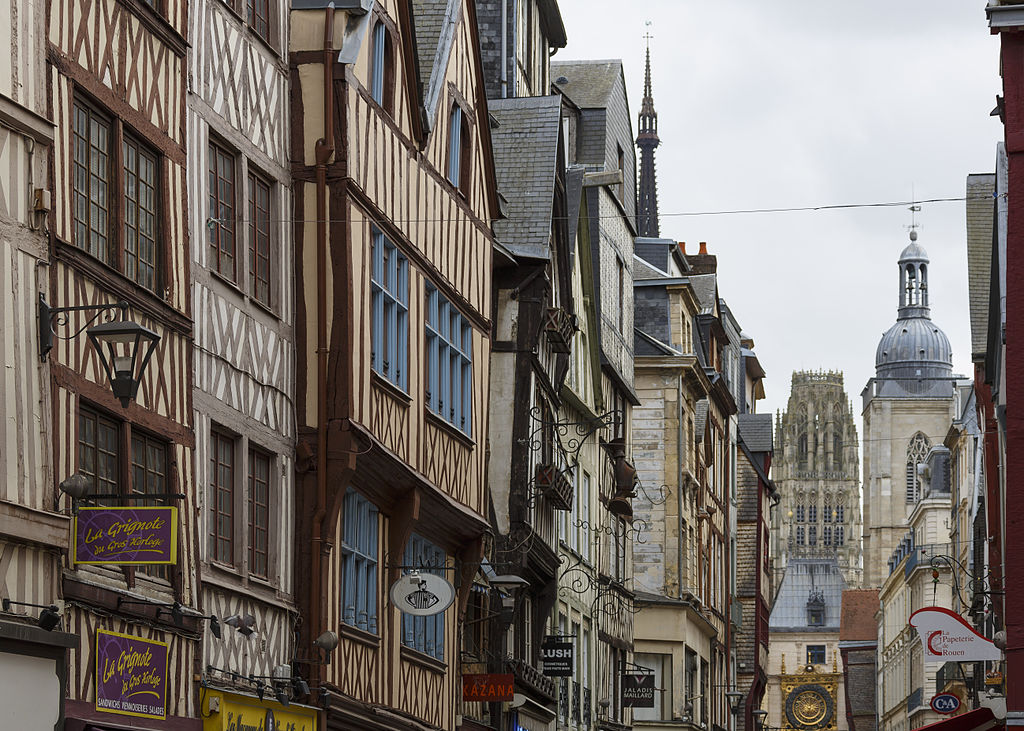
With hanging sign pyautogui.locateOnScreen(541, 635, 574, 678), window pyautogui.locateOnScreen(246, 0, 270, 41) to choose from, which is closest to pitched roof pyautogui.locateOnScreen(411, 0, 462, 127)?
window pyautogui.locateOnScreen(246, 0, 270, 41)

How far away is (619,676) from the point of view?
35.8 meters

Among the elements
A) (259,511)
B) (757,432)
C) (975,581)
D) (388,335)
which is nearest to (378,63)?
(388,335)

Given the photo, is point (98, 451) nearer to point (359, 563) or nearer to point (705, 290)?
point (359, 563)

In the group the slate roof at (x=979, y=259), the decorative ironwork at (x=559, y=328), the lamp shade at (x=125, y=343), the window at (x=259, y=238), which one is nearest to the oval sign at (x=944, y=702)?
the slate roof at (x=979, y=259)

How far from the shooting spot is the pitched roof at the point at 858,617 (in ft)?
451

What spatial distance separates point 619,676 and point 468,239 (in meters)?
14.9

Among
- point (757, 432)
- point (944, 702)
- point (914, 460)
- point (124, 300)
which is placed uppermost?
point (914, 460)

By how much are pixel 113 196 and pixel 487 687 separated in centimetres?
1034

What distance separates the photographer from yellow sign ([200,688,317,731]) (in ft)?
49.2

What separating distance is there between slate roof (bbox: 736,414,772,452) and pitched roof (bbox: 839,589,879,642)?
78.4 m

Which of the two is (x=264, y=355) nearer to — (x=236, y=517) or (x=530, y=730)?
(x=236, y=517)

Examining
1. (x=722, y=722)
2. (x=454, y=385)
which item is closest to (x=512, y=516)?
(x=454, y=385)

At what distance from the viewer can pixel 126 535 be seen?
12.7 m

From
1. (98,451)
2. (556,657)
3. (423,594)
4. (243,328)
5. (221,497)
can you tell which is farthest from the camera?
(556,657)
